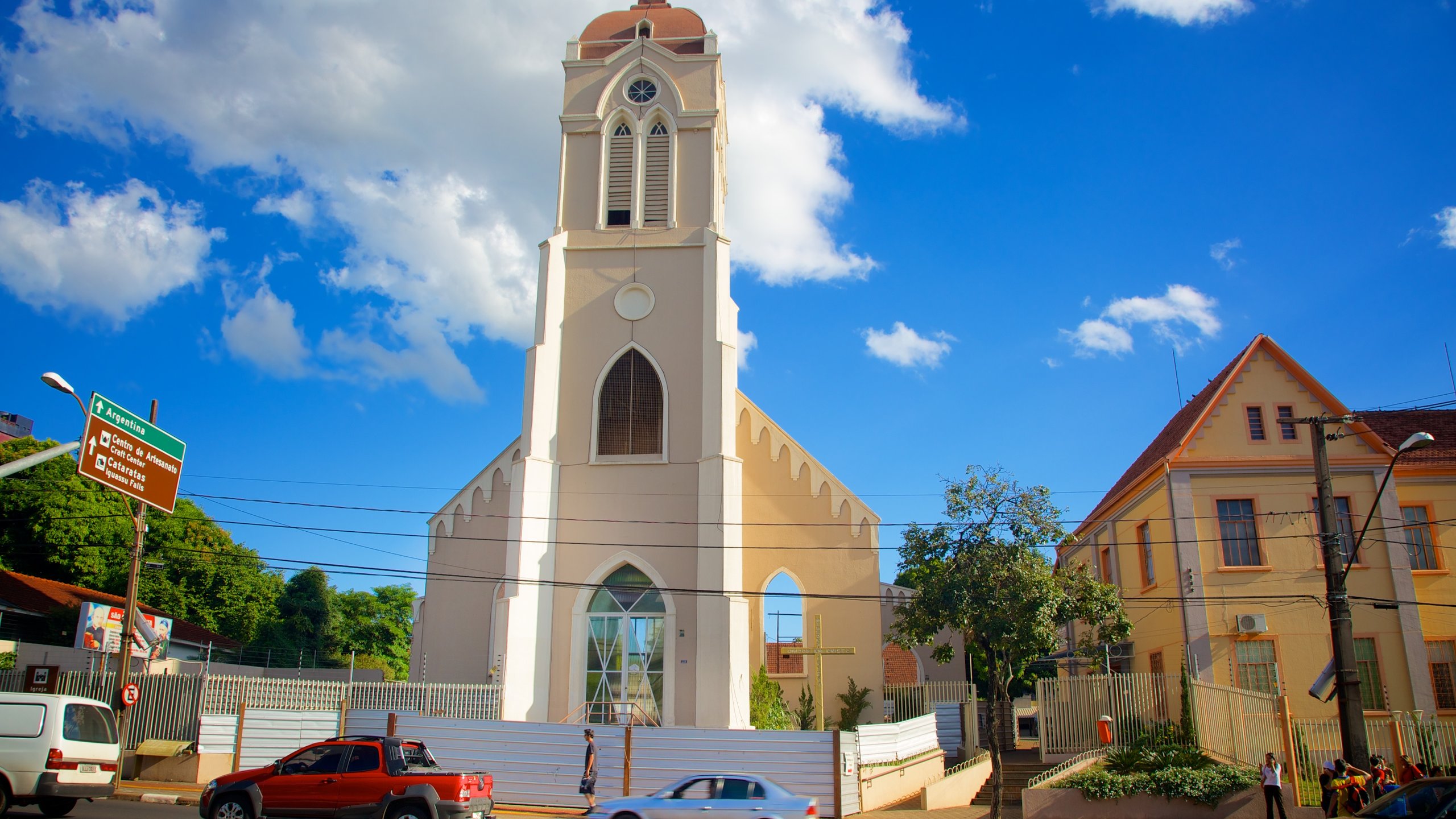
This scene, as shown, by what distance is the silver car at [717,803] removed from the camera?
509 inches

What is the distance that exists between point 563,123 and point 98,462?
16369mm

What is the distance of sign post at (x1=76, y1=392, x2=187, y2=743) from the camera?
15.9 m

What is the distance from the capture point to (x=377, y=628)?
212ft

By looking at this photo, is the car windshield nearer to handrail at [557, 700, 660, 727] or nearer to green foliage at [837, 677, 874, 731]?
green foliage at [837, 677, 874, 731]

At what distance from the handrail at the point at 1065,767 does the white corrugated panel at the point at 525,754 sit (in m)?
7.21

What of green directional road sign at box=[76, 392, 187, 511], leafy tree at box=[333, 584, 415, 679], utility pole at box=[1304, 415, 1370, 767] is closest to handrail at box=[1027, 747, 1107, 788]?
utility pole at box=[1304, 415, 1370, 767]

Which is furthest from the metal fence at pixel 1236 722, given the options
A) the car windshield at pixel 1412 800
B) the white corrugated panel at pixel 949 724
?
the car windshield at pixel 1412 800

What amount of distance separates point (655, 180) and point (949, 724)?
16327 millimetres

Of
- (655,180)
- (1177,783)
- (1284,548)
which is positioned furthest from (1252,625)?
(655,180)

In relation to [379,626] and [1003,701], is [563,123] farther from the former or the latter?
[379,626]

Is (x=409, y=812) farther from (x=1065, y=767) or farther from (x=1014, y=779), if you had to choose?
(x=1014, y=779)

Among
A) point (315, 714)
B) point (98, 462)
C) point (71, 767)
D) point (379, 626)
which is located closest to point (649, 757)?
point (315, 714)

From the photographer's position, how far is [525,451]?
2533 centimetres

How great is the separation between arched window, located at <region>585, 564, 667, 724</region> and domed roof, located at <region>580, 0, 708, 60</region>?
15.0 meters
